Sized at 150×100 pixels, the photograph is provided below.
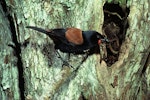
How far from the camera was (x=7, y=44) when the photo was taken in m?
5.73

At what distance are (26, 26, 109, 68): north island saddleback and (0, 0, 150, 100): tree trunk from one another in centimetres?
14

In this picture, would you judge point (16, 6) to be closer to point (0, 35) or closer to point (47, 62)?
point (0, 35)

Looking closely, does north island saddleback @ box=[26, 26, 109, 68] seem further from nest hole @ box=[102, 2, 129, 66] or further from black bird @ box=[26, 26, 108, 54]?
nest hole @ box=[102, 2, 129, 66]

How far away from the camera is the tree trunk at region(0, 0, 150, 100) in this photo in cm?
527

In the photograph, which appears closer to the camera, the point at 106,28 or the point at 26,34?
the point at 26,34

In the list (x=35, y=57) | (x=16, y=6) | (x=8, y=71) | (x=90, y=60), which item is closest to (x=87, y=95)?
(x=90, y=60)

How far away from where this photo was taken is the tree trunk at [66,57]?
207 inches

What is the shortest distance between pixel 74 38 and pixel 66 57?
0.34m

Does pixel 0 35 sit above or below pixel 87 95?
above

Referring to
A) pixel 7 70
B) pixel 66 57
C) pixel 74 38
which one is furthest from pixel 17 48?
pixel 74 38

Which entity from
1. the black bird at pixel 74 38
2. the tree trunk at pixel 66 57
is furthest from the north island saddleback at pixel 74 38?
the tree trunk at pixel 66 57

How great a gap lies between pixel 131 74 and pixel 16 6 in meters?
1.77

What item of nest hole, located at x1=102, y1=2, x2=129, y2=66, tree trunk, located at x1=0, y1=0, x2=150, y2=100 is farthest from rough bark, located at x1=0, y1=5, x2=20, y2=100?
nest hole, located at x1=102, y1=2, x2=129, y2=66

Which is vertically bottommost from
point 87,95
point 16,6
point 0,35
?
point 87,95
